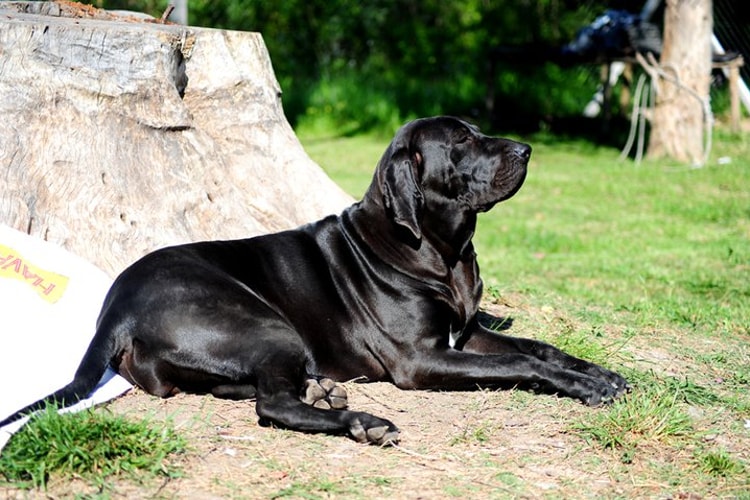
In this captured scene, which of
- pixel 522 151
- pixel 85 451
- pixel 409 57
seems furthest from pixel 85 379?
pixel 409 57

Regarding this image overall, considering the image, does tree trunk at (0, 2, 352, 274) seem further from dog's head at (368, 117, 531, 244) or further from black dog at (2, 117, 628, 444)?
dog's head at (368, 117, 531, 244)

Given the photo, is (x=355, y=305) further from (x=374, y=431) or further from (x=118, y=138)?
(x=118, y=138)

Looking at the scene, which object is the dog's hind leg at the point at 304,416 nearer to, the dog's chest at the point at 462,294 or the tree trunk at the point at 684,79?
the dog's chest at the point at 462,294

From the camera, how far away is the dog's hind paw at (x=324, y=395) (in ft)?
13.2

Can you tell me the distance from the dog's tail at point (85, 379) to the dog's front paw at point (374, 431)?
102 centimetres

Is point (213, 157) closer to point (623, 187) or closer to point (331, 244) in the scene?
point (331, 244)

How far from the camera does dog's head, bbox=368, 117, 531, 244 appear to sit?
453 centimetres

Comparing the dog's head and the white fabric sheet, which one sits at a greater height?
the dog's head

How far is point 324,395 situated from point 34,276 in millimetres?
1630

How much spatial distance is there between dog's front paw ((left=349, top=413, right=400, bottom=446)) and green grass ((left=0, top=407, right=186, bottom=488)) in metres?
0.66

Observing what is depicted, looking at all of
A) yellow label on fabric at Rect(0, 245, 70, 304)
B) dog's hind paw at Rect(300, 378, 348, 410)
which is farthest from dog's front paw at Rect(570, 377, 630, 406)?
yellow label on fabric at Rect(0, 245, 70, 304)

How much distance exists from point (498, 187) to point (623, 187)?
7356 mm

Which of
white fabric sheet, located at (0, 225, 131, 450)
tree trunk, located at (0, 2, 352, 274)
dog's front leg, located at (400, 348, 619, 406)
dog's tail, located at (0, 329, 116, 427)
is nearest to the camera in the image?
dog's tail, located at (0, 329, 116, 427)

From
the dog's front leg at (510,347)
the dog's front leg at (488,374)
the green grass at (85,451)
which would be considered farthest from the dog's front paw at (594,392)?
the green grass at (85,451)
